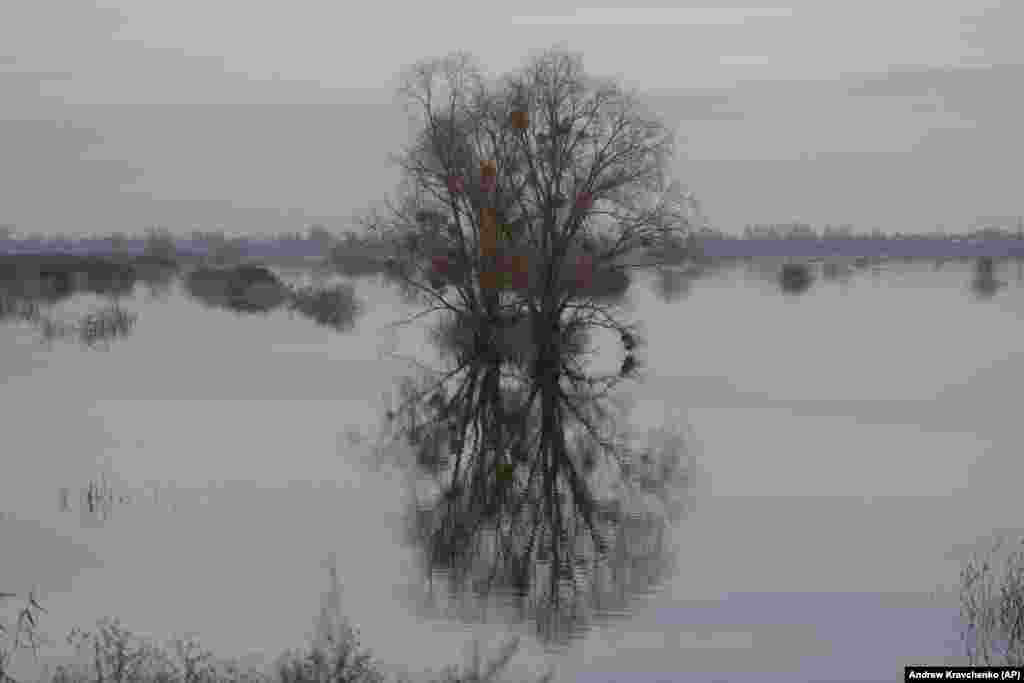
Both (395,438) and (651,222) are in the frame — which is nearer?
(395,438)

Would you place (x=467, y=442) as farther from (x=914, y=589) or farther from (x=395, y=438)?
(x=914, y=589)

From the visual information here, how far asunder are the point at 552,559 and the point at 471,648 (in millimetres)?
3219

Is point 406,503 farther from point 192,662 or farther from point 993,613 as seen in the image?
point 993,613

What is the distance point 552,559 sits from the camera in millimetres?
14344

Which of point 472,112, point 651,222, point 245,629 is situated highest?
point 472,112

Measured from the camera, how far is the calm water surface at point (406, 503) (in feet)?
38.6

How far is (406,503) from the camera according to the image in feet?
57.7

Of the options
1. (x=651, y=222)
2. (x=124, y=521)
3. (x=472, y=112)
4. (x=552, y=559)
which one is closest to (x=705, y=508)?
(x=552, y=559)

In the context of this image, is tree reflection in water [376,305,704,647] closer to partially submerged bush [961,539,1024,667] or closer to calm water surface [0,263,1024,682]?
calm water surface [0,263,1024,682]
